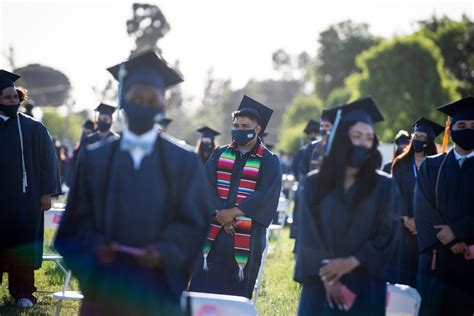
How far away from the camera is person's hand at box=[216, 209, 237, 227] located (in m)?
6.75

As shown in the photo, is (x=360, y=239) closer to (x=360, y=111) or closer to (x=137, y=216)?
(x=360, y=111)

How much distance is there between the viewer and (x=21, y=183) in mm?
7336

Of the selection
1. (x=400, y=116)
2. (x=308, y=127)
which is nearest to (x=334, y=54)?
(x=400, y=116)

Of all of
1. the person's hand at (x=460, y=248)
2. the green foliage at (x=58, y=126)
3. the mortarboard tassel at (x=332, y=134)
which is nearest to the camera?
the mortarboard tassel at (x=332, y=134)

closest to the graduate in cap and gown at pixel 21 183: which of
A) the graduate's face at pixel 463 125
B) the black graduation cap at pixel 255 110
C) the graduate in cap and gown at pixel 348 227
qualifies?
the black graduation cap at pixel 255 110

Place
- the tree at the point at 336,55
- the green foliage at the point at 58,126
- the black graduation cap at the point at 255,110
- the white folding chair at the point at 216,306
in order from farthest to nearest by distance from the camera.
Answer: the tree at the point at 336,55, the green foliage at the point at 58,126, the black graduation cap at the point at 255,110, the white folding chair at the point at 216,306

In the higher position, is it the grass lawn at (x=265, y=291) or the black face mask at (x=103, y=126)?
the black face mask at (x=103, y=126)

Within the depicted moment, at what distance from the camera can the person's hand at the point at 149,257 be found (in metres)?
3.91

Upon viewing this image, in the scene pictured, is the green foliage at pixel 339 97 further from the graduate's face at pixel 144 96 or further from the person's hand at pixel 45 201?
the graduate's face at pixel 144 96

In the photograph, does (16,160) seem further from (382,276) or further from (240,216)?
(382,276)

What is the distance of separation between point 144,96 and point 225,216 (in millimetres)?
2780

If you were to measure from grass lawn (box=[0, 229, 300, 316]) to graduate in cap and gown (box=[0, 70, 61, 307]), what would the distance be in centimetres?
28

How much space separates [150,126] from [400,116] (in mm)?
40357

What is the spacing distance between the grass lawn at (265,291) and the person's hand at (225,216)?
5.06 feet
